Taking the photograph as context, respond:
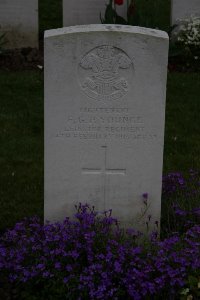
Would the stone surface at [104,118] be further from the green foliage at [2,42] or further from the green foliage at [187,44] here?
the green foliage at [2,42]

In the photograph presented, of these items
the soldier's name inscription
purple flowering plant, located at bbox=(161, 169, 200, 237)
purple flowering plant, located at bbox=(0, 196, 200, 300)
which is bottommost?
purple flowering plant, located at bbox=(0, 196, 200, 300)

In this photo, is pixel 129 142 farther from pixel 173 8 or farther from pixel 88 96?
pixel 173 8

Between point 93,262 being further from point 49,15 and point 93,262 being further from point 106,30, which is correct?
point 49,15

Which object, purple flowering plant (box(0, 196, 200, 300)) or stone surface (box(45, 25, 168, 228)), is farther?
stone surface (box(45, 25, 168, 228))

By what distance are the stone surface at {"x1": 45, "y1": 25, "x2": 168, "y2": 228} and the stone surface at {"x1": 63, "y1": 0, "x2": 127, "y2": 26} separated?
5961 millimetres

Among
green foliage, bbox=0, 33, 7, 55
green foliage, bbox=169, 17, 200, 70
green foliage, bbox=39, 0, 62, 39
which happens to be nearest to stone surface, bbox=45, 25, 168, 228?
green foliage, bbox=169, 17, 200, 70

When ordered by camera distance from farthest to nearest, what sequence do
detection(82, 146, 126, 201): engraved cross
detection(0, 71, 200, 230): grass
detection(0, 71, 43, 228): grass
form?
detection(0, 71, 200, 230): grass, detection(0, 71, 43, 228): grass, detection(82, 146, 126, 201): engraved cross

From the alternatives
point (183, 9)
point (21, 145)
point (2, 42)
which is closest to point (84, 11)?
point (2, 42)

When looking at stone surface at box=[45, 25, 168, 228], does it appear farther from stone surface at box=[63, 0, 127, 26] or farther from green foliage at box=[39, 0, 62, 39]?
green foliage at box=[39, 0, 62, 39]

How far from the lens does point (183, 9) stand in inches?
417

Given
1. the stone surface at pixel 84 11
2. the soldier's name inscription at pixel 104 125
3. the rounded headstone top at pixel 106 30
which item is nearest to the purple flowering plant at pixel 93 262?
the soldier's name inscription at pixel 104 125

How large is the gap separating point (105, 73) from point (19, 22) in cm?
616

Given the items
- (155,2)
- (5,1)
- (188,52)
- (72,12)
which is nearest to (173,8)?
(188,52)

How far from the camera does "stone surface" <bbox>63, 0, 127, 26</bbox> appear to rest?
1053 cm
